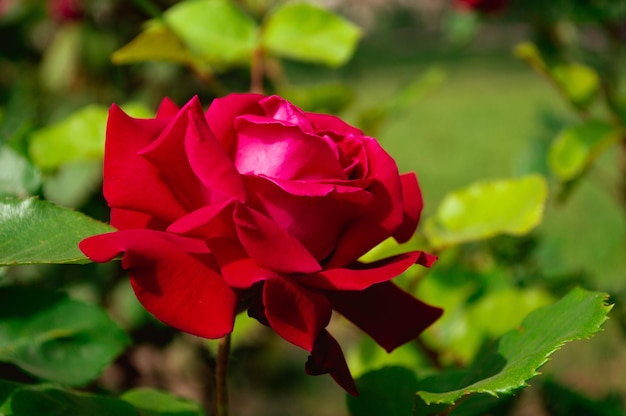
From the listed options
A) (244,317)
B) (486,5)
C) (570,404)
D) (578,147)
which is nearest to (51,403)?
(244,317)

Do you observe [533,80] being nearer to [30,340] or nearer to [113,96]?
[113,96]

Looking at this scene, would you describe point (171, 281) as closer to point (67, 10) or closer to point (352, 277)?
point (352, 277)

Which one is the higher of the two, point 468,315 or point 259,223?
point 259,223

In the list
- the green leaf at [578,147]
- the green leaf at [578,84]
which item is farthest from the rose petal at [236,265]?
the green leaf at [578,84]

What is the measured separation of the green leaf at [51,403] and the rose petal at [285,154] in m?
0.18

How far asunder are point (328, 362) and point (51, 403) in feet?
0.58

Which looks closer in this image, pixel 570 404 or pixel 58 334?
pixel 58 334

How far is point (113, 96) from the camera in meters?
1.57

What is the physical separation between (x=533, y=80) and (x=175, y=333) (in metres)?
4.33

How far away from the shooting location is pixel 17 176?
58 cm

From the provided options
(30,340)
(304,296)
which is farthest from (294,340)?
(30,340)

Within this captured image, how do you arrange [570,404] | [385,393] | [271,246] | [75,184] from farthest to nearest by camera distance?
[75,184]
[570,404]
[385,393]
[271,246]

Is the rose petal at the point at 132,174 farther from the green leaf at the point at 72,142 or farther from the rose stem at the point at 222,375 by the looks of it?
the green leaf at the point at 72,142

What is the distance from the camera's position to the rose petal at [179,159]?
42cm
